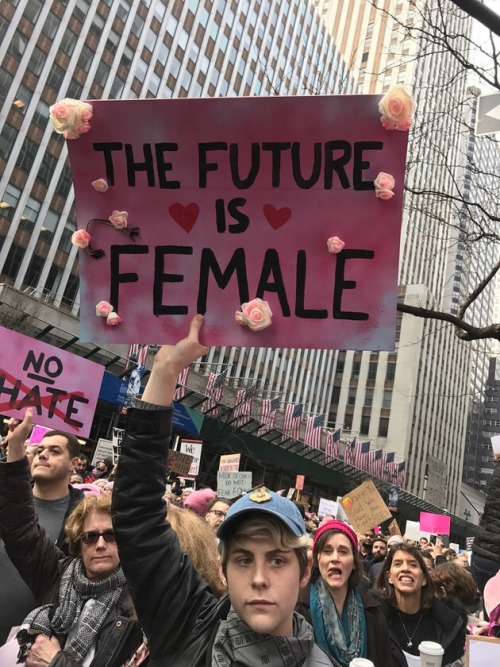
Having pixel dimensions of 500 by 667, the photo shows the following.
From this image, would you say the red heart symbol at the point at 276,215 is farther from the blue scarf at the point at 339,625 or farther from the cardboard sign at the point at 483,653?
the blue scarf at the point at 339,625

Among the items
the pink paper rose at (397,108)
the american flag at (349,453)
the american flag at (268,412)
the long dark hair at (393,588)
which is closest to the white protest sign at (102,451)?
the long dark hair at (393,588)

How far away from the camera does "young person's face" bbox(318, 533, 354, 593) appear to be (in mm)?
3572

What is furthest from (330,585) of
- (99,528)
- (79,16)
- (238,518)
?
(79,16)

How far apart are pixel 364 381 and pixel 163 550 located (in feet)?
246

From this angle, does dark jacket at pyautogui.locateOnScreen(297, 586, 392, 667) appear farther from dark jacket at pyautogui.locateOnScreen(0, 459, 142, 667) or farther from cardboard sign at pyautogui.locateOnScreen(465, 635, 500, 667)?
dark jacket at pyautogui.locateOnScreen(0, 459, 142, 667)

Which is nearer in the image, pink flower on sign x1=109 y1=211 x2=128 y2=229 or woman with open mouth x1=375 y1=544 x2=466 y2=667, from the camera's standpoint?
pink flower on sign x1=109 y1=211 x2=128 y2=229

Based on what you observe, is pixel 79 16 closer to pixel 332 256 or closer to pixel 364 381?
pixel 332 256

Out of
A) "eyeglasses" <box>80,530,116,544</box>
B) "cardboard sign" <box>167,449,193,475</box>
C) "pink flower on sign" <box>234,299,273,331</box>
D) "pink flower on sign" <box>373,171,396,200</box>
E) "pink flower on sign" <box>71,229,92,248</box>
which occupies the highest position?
"pink flower on sign" <box>373,171,396,200</box>

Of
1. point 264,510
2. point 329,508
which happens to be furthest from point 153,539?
point 329,508

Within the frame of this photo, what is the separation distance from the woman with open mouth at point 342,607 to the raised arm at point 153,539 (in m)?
1.75

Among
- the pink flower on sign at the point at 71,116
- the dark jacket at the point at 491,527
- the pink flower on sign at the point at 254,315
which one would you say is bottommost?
the dark jacket at the point at 491,527

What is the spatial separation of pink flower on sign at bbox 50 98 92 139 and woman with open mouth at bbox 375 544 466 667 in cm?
349

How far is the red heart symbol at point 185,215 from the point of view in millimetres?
2363

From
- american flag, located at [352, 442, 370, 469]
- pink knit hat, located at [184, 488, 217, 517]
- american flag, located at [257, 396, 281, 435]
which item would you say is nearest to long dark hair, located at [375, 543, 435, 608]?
pink knit hat, located at [184, 488, 217, 517]
